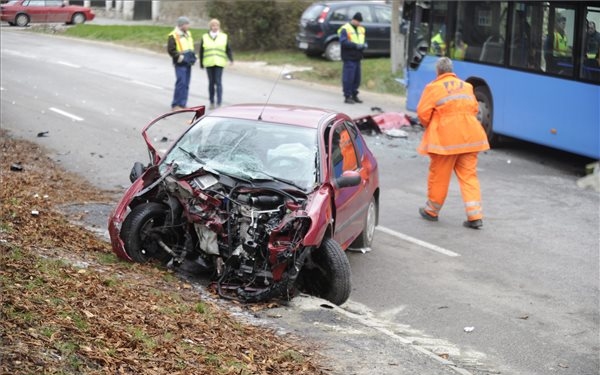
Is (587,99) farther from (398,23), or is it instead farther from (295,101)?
(398,23)

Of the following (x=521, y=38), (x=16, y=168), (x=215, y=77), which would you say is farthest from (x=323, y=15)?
(x=16, y=168)

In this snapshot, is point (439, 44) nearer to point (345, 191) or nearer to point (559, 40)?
point (559, 40)

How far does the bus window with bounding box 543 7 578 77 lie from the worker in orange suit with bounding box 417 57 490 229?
3.88 m

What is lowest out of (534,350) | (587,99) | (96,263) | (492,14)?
(534,350)

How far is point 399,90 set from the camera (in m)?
23.6

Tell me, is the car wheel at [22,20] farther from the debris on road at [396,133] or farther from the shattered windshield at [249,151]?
the debris on road at [396,133]

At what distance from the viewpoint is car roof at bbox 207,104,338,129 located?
29.4 feet

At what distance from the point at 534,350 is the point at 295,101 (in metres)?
13.6

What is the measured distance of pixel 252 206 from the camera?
7.84 meters

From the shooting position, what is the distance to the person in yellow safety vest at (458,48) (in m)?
17.0

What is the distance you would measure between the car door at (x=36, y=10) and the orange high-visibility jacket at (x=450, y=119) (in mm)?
4437

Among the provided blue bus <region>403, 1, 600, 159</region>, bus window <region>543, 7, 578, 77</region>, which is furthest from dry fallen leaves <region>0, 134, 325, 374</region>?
bus window <region>543, 7, 578, 77</region>

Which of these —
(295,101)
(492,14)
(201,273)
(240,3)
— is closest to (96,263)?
(201,273)

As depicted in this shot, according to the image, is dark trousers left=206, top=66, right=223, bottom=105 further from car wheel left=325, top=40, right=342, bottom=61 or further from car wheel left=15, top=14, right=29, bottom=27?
car wheel left=325, top=40, right=342, bottom=61
